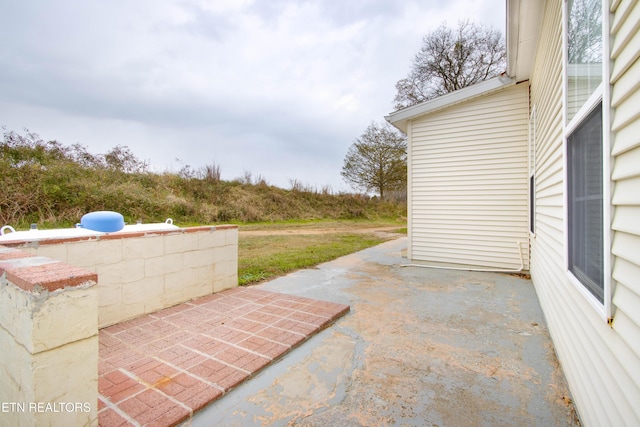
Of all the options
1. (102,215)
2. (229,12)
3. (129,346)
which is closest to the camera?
(129,346)

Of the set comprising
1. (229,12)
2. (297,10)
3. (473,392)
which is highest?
(297,10)

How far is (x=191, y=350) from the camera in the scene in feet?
7.81

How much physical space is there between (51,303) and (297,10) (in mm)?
8254

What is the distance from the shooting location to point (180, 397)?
70.6 inches

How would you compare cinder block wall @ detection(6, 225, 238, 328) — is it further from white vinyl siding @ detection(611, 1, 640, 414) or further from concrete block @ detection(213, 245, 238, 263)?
white vinyl siding @ detection(611, 1, 640, 414)

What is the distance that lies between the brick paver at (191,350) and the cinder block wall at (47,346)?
1.15ft

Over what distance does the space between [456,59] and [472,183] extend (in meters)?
10.2

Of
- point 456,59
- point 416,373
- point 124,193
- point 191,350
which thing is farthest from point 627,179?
point 456,59

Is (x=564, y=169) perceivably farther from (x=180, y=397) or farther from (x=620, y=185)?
(x=180, y=397)

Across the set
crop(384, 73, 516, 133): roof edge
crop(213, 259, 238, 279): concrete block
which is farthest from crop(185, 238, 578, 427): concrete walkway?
crop(384, 73, 516, 133): roof edge

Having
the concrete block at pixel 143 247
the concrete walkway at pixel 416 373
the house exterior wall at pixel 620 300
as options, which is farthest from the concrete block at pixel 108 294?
the house exterior wall at pixel 620 300

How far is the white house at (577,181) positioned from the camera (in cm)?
103

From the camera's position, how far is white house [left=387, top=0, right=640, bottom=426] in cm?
103

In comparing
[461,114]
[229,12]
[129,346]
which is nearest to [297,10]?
[229,12]
